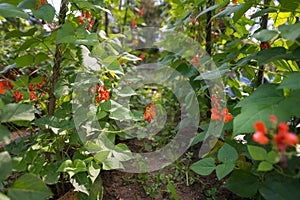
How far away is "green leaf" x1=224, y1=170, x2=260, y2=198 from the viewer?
2.93 feet

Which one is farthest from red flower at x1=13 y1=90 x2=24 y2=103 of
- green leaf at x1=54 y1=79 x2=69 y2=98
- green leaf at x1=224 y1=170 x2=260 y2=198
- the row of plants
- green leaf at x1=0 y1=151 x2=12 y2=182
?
green leaf at x1=224 y1=170 x2=260 y2=198

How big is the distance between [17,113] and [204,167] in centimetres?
59

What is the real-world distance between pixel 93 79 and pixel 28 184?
1.74 ft

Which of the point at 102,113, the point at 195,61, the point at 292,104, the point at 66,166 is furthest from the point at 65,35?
the point at 195,61

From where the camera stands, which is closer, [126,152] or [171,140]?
[126,152]

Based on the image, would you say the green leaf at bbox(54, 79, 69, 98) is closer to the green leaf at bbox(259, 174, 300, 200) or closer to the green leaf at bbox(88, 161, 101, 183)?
the green leaf at bbox(88, 161, 101, 183)

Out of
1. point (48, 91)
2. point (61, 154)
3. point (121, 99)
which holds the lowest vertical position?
point (61, 154)

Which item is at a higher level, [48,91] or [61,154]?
[48,91]

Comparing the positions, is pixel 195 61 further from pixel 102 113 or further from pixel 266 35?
pixel 266 35

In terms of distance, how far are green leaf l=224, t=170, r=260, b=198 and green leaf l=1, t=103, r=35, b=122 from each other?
0.64 m

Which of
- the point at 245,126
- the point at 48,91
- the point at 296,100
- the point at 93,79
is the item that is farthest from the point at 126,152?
the point at 296,100

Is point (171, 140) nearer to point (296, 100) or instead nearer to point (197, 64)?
point (197, 64)

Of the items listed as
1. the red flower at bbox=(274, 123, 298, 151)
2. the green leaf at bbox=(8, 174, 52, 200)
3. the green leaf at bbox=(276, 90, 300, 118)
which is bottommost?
the green leaf at bbox=(8, 174, 52, 200)

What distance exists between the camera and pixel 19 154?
1070 mm
